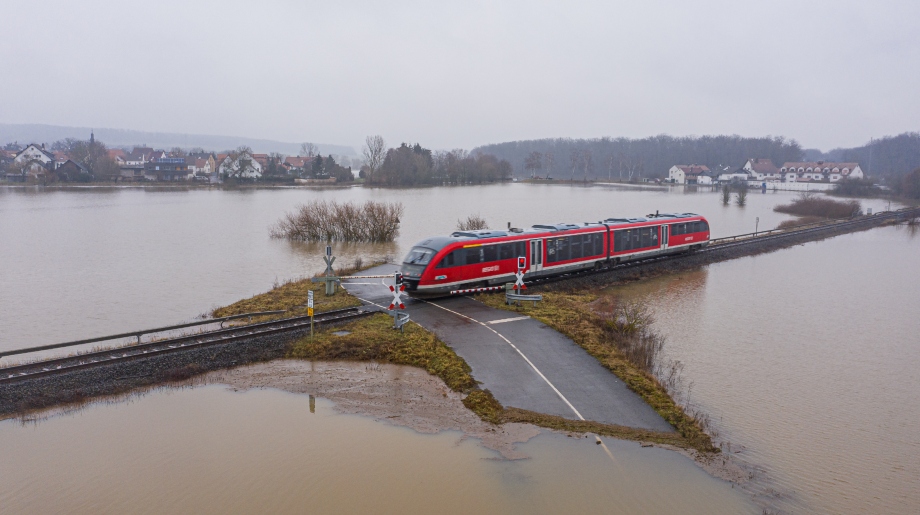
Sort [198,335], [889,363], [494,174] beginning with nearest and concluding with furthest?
[198,335]
[889,363]
[494,174]

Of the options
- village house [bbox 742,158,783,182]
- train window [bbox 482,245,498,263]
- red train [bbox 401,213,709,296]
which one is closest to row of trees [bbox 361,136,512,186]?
village house [bbox 742,158,783,182]

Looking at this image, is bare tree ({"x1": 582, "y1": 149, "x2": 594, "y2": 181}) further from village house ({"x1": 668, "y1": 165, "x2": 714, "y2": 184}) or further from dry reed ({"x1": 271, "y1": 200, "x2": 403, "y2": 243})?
dry reed ({"x1": 271, "y1": 200, "x2": 403, "y2": 243})

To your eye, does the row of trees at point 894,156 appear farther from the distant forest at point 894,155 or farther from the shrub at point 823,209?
the shrub at point 823,209

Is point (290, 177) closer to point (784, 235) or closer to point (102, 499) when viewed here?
point (784, 235)

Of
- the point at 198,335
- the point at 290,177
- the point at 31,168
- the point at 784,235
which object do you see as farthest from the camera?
the point at 290,177

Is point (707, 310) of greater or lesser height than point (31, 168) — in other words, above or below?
below

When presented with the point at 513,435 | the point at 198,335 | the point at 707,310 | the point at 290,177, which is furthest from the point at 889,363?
the point at 290,177
